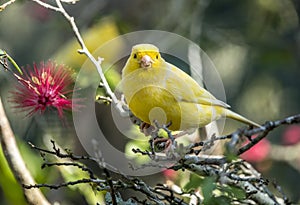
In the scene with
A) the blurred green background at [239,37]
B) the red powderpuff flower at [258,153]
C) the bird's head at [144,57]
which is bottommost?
the bird's head at [144,57]

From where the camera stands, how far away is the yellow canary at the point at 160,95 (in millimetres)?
2217

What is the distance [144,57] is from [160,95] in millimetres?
131

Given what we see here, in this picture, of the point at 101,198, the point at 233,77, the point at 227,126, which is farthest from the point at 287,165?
the point at 101,198

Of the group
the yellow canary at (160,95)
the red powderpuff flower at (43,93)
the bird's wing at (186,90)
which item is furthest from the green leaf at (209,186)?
the red powderpuff flower at (43,93)

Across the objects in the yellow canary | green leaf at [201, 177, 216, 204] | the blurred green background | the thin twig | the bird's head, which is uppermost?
the blurred green background

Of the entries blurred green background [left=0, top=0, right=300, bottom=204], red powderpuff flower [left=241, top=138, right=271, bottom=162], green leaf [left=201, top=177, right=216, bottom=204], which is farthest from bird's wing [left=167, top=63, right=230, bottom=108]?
blurred green background [left=0, top=0, right=300, bottom=204]

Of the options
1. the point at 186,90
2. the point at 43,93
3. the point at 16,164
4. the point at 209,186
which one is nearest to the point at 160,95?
the point at 186,90

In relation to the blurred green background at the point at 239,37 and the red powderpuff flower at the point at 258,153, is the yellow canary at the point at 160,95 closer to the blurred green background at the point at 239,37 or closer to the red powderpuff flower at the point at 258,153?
the red powderpuff flower at the point at 258,153

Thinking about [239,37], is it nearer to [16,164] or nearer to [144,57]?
[144,57]

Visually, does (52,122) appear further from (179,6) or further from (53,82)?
(179,6)

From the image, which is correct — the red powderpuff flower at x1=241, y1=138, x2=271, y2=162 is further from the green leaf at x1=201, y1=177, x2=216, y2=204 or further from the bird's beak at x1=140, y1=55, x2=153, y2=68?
the green leaf at x1=201, y1=177, x2=216, y2=204

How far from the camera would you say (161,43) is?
4168 mm

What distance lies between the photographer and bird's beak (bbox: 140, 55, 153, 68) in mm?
2236

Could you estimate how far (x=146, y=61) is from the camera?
224cm
